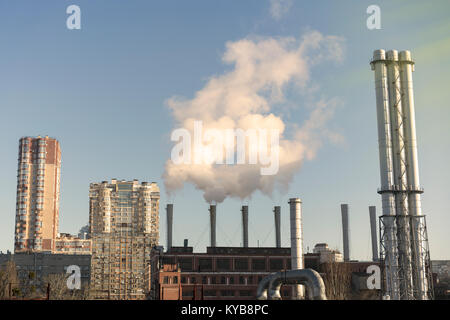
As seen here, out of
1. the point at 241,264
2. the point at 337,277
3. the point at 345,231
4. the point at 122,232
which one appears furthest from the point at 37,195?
the point at 337,277

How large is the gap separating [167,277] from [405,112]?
145ft

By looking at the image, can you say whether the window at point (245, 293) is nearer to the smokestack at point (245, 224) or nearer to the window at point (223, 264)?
the window at point (223, 264)

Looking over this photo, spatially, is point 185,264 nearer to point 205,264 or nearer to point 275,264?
point 205,264

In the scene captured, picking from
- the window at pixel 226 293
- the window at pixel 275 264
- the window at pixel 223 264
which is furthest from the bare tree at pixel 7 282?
the window at pixel 275 264

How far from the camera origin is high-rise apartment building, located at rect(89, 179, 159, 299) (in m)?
160

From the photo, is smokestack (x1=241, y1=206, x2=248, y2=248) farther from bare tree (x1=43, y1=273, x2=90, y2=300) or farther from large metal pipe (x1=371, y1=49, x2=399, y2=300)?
large metal pipe (x1=371, y1=49, x2=399, y2=300)

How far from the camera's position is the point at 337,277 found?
304ft

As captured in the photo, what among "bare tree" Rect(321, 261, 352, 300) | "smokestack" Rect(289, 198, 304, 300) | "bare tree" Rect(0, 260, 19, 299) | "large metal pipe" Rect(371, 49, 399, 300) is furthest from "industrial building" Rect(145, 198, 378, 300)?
"large metal pipe" Rect(371, 49, 399, 300)

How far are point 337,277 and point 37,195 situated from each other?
11569 centimetres

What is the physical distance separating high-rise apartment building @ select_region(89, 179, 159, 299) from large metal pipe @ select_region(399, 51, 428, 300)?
101 meters
